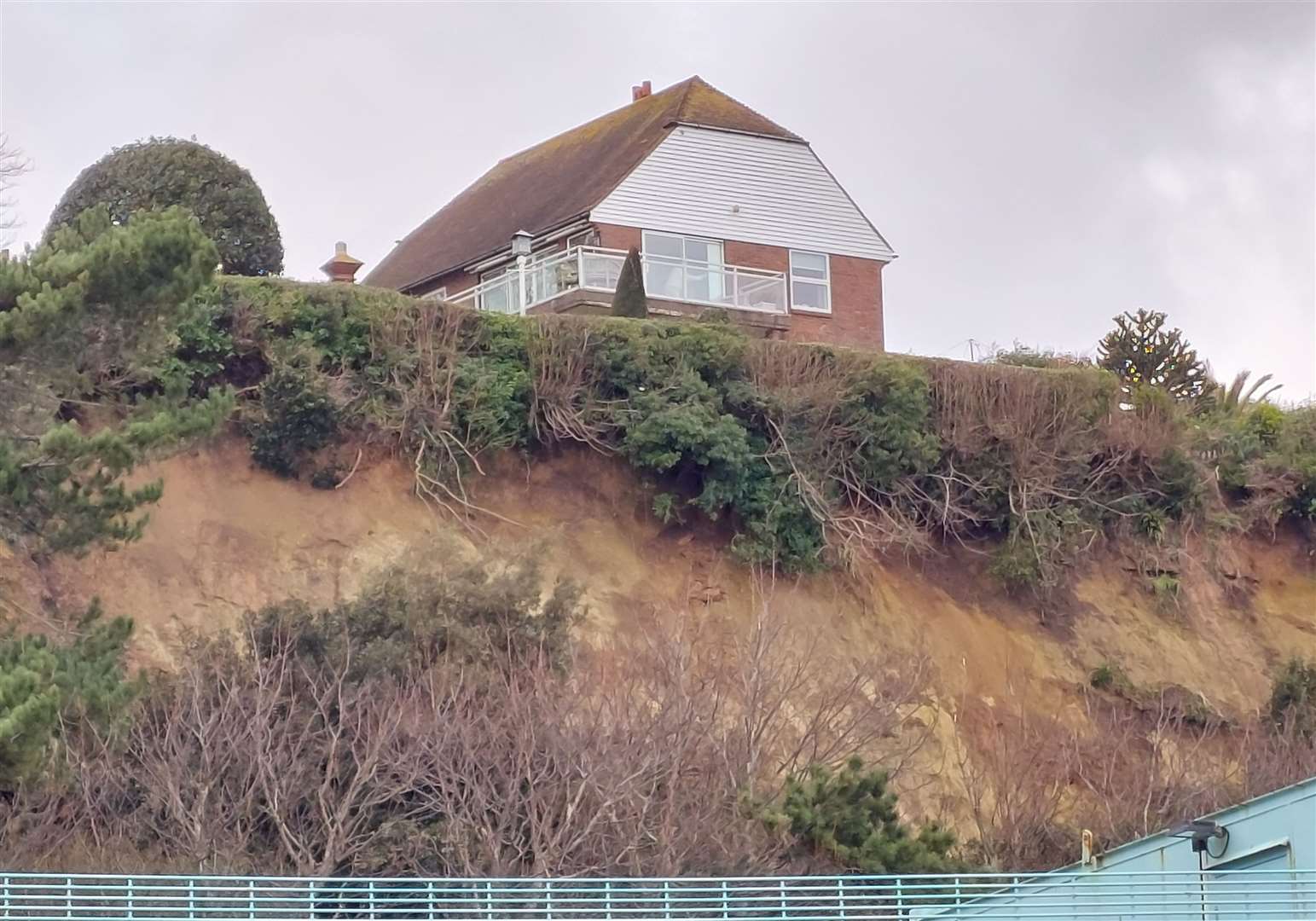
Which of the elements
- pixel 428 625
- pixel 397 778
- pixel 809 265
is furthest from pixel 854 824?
pixel 809 265

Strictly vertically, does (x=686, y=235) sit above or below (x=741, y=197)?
below

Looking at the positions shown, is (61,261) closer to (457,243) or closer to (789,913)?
(789,913)

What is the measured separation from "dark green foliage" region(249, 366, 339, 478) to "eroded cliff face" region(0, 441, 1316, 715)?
0.94ft

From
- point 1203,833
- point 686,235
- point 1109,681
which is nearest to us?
point 1203,833

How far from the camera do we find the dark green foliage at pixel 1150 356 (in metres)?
44.3

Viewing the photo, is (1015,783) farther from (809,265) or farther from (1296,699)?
(809,265)

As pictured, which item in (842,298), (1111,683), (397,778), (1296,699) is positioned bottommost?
(1296,699)

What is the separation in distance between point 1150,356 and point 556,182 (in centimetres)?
1420

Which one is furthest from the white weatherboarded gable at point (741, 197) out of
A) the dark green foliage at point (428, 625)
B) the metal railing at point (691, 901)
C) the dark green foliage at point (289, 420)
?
the metal railing at point (691, 901)

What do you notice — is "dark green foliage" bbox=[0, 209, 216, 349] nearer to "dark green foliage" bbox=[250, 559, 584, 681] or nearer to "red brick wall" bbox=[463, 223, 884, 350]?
"dark green foliage" bbox=[250, 559, 584, 681]

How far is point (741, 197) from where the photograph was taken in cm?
3728

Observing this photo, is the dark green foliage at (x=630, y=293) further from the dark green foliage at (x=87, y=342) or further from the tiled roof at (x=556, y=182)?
the dark green foliage at (x=87, y=342)

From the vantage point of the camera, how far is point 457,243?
127ft

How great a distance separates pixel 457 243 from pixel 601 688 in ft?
52.3
